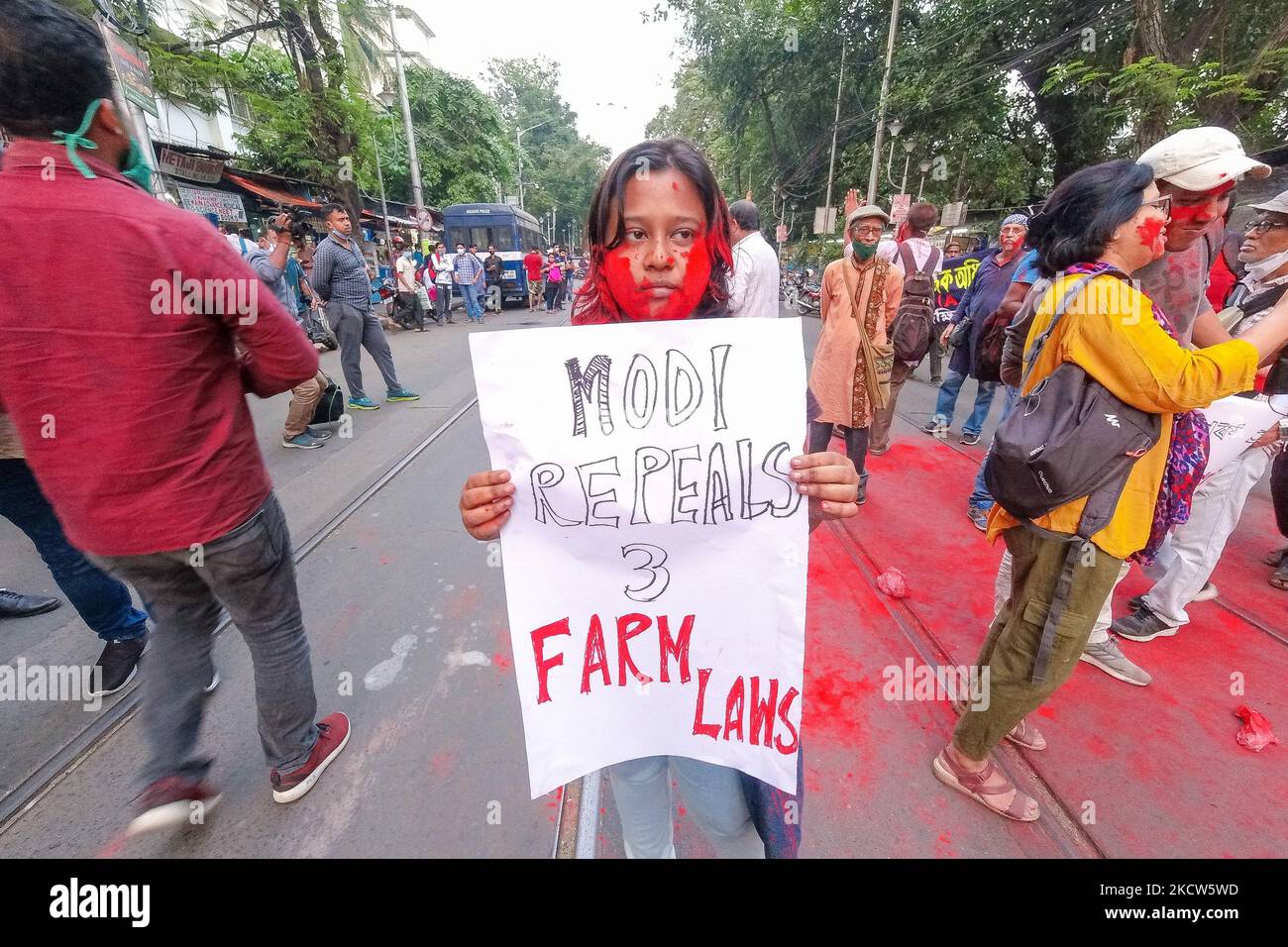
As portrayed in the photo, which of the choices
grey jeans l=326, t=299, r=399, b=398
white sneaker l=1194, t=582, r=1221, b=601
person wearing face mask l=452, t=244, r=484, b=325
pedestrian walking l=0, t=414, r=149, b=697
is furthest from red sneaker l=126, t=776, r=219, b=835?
person wearing face mask l=452, t=244, r=484, b=325

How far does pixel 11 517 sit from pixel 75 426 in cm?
136

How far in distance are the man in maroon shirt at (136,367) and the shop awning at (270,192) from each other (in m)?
16.3

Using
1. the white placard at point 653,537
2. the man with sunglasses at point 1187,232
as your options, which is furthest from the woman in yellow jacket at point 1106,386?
the white placard at point 653,537

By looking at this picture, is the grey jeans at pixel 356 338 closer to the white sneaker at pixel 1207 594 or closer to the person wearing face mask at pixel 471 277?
the white sneaker at pixel 1207 594

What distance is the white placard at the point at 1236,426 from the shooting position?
2.27 metres

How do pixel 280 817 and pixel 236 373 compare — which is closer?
pixel 236 373


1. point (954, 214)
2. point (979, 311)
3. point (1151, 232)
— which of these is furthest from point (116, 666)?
point (954, 214)

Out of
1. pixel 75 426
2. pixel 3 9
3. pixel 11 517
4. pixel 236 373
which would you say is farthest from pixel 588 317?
pixel 11 517

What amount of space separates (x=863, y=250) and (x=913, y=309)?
1.37 m

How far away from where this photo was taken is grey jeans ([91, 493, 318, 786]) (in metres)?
1.45

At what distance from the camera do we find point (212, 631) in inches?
63.4
